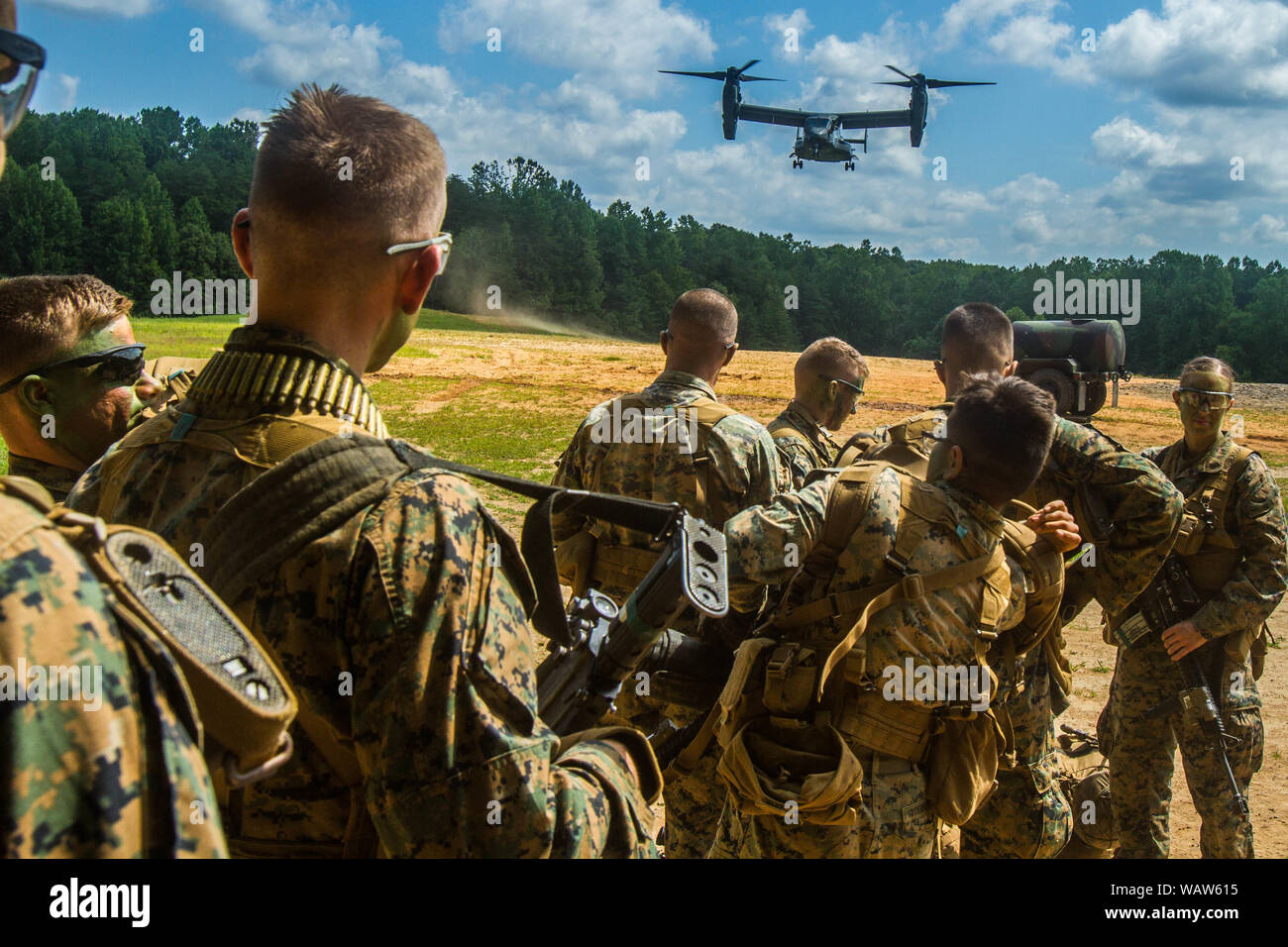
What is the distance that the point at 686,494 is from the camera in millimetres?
4684

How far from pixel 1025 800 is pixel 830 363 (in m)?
2.64

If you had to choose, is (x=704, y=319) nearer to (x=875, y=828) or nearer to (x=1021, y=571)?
(x=1021, y=571)

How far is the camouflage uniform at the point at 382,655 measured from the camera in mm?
1434

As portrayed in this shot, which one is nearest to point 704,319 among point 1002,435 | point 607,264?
point 1002,435

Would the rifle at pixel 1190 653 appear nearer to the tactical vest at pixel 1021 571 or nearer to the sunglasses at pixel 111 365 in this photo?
the tactical vest at pixel 1021 571

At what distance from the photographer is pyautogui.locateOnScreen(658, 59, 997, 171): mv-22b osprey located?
3369 cm

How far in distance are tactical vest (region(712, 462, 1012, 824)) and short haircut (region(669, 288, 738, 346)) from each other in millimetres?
1745

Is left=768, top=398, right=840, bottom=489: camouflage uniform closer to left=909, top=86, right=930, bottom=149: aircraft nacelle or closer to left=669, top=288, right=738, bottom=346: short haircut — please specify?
left=669, top=288, right=738, bottom=346: short haircut

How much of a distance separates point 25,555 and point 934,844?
350 cm

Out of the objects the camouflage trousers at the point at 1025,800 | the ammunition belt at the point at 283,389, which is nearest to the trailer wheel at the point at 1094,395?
the camouflage trousers at the point at 1025,800

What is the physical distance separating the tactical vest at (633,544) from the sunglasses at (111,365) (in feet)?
6.79

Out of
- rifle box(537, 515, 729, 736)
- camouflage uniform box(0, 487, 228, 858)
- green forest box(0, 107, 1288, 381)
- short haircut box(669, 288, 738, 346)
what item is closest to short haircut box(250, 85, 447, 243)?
rifle box(537, 515, 729, 736)

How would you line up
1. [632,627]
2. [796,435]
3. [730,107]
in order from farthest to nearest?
[730,107]
[796,435]
[632,627]

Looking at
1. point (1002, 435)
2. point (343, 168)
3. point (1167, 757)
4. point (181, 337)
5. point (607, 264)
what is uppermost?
point (607, 264)
